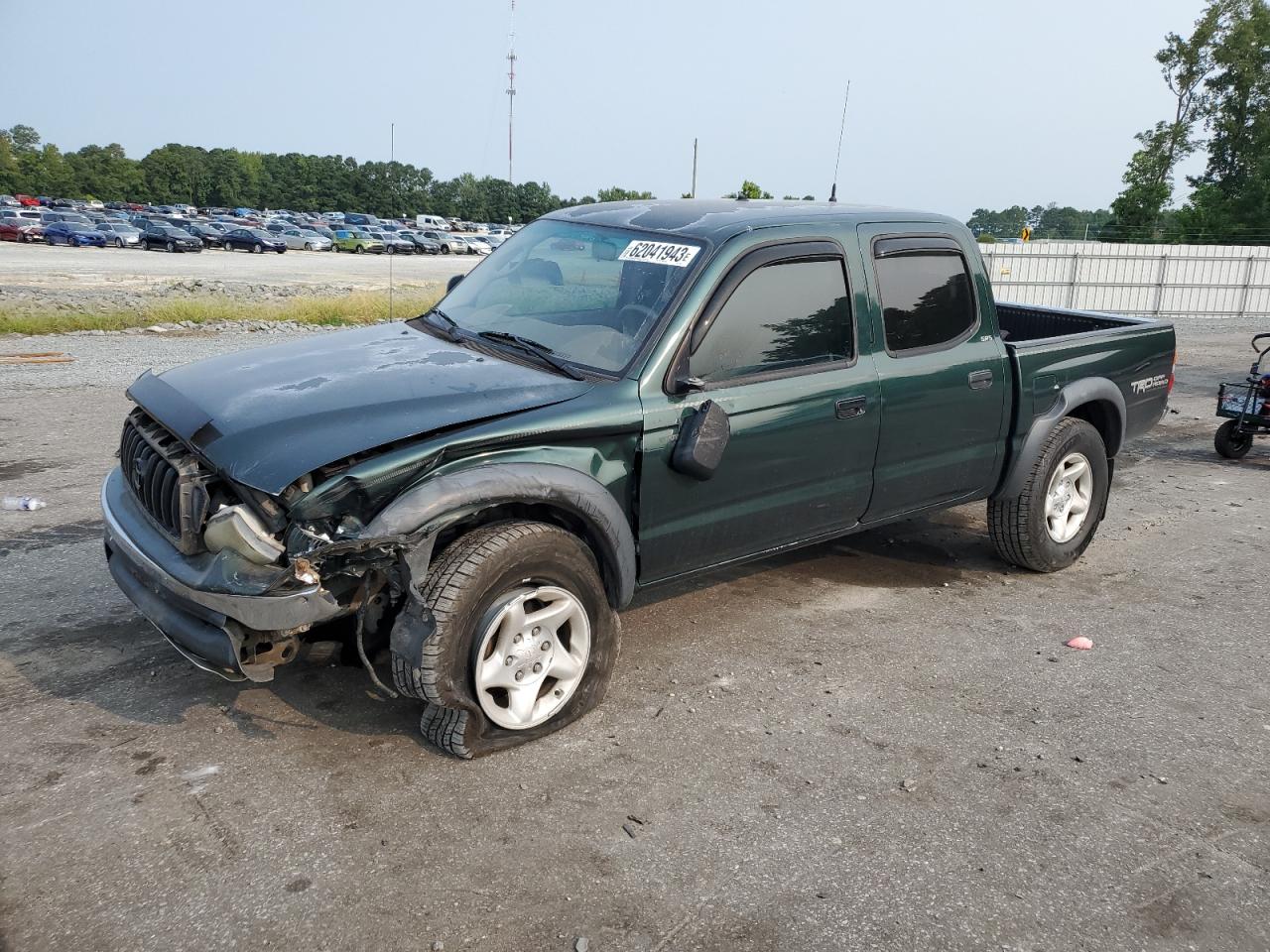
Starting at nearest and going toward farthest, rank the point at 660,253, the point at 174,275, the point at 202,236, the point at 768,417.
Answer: the point at 768,417
the point at 660,253
the point at 174,275
the point at 202,236

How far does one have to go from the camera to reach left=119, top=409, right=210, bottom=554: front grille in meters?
3.50

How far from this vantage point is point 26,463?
7461 mm

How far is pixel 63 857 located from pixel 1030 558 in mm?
4786

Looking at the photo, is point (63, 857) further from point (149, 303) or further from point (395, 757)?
point (149, 303)

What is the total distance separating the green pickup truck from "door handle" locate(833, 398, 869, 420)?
0.01m

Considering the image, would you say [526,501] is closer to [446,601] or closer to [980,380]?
[446,601]

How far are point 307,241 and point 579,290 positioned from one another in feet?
188

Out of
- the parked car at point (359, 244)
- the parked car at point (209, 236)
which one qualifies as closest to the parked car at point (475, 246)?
the parked car at point (359, 244)

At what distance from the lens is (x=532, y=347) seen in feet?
14.2

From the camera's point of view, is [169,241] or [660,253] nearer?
[660,253]

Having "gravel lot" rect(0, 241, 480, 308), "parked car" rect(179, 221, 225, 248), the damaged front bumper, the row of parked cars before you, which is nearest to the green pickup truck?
the damaged front bumper

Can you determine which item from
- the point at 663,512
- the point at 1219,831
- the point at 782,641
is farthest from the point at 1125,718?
the point at 663,512

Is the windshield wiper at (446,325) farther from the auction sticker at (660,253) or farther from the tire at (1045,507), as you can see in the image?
the tire at (1045,507)

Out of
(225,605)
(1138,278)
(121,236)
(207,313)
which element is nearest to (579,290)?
(225,605)
